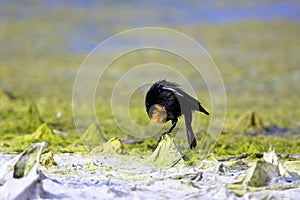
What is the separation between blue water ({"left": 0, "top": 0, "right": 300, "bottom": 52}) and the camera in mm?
14625

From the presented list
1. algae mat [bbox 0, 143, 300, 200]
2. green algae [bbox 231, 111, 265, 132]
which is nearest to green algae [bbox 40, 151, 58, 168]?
algae mat [bbox 0, 143, 300, 200]

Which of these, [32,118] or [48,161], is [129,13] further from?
[48,161]

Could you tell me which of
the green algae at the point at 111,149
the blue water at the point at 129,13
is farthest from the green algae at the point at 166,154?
the blue water at the point at 129,13

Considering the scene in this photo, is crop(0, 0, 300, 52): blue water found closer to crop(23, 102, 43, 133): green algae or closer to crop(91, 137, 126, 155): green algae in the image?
crop(23, 102, 43, 133): green algae

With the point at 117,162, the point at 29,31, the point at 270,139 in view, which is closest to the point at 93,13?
the point at 29,31

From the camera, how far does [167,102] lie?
4.74 meters

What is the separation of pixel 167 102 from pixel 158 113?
0.37 feet

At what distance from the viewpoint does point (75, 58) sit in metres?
12.4

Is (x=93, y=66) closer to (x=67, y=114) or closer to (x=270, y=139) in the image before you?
(x=67, y=114)

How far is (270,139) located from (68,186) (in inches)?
121

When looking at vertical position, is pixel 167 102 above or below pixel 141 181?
above

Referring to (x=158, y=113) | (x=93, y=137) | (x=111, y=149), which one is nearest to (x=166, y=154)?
(x=158, y=113)

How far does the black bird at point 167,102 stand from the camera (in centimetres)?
474

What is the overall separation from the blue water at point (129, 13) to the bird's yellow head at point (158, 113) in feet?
29.5
